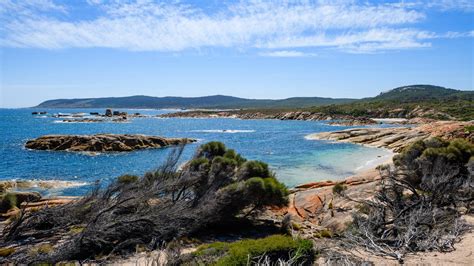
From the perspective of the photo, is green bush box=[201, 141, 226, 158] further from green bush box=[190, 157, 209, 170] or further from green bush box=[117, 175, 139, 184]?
green bush box=[117, 175, 139, 184]

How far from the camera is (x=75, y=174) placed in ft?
122

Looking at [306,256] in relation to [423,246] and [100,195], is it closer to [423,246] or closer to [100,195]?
[423,246]

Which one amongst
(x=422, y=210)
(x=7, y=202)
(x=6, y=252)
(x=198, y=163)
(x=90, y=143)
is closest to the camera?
(x=6, y=252)

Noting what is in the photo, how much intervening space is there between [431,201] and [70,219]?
15861 millimetres

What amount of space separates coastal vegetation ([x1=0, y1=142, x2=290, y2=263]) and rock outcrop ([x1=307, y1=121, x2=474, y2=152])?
105ft

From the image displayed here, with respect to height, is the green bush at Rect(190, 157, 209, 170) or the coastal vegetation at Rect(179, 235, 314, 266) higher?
the green bush at Rect(190, 157, 209, 170)

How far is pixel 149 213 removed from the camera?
16.1 meters

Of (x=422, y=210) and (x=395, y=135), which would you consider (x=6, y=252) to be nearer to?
(x=422, y=210)

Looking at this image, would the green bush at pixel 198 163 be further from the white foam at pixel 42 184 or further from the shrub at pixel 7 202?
the white foam at pixel 42 184

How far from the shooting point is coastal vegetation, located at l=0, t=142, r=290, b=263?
1360 centimetres

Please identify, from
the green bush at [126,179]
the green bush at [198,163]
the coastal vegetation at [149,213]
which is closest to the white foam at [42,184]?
the green bush at [126,179]

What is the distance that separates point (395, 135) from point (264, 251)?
→ 173ft

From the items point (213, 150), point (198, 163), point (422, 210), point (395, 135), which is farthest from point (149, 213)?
point (395, 135)

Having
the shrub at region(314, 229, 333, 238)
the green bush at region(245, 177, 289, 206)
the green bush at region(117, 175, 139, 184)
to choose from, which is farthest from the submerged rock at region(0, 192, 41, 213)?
the shrub at region(314, 229, 333, 238)
